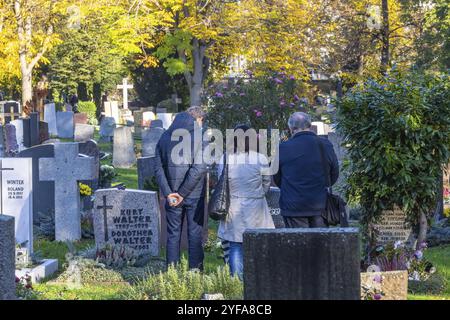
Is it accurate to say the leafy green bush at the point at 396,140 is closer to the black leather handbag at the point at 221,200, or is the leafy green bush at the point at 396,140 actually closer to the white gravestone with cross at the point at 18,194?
the black leather handbag at the point at 221,200

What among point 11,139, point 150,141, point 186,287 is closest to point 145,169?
point 186,287

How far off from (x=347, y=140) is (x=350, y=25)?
21.5m

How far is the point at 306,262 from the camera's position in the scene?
20.7 ft

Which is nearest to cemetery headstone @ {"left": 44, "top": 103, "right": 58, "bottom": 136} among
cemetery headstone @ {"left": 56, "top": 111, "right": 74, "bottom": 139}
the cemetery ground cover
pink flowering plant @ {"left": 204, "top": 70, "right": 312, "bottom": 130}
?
cemetery headstone @ {"left": 56, "top": 111, "right": 74, "bottom": 139}

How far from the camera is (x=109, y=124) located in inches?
1395

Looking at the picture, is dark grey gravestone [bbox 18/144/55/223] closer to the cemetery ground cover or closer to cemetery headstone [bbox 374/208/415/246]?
the cemetery ground cover

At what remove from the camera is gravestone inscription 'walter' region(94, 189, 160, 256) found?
1226 cm

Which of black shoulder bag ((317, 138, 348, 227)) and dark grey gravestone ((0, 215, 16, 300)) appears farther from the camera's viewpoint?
black shoulder bag ((317, 138, 348, 227))

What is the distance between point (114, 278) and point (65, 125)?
2645 cm

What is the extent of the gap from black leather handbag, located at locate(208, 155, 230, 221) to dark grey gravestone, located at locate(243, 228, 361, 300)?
3.36 metres

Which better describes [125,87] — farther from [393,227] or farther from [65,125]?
[393,227]

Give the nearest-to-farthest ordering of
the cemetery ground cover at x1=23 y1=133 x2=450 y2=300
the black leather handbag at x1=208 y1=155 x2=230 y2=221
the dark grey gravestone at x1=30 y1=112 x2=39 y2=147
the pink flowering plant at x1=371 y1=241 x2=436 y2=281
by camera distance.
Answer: the cemetery ground cover at x1=23 y1=133 x2=450 y2=300, the black leather handbag at x1=208 y1=155 x2=230 y2=221, the pink flowering plant at x1=371 y1=241 x2=436 y2=281, the dark grey gravestone at x1=30 y1=112 x2=39 y2=147

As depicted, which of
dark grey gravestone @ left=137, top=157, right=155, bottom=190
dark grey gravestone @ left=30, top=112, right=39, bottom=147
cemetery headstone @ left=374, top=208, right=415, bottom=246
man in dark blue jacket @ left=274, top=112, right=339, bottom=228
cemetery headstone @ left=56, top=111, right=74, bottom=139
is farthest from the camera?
cemetery headstone @ left=56, top=111, right=74, bottom=139
